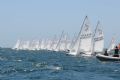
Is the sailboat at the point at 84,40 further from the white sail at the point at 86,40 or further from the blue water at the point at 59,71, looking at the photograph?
the blue water at the point at 59,71

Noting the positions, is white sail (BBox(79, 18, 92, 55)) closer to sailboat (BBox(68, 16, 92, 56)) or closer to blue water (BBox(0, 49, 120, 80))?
sailboat (BBox(68, 16, 92, 56))

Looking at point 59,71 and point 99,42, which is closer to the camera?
point 59,71

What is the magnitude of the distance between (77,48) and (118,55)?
32.9 metres

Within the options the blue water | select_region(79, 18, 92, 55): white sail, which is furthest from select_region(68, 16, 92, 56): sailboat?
the blue water

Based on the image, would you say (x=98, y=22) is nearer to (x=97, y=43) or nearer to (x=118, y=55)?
(x=97, y=43)

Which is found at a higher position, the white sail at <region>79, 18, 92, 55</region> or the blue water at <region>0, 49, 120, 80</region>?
the white sail at <region>79, 18, 92, 55</region>

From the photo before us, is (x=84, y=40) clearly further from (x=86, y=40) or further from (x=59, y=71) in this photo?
(x=59, y=71)

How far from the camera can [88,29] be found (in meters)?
114

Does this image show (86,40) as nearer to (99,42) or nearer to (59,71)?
(99,42)

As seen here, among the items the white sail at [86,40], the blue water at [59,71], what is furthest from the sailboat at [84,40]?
the blue water at [59,71]

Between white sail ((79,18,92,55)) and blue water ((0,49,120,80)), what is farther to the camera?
white sail ((79,18,92,55))

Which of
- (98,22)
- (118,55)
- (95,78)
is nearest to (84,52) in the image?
(98,22)

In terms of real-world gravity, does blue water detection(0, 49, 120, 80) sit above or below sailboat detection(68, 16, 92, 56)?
below

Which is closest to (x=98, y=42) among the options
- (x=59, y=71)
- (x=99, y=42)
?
(x=99, y=42)
